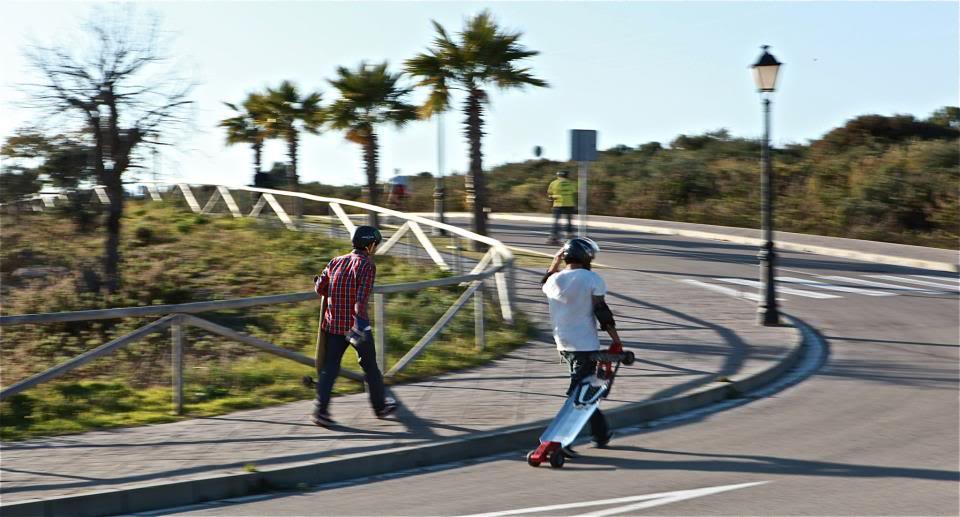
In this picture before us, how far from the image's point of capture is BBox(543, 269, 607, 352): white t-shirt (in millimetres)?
7801

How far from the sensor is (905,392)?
423 inches

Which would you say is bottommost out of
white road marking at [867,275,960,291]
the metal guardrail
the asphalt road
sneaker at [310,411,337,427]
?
the asphalt road

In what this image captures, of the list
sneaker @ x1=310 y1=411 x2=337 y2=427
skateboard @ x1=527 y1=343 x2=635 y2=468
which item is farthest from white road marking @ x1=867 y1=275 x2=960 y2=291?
sneaker @ x1=310 y1=411 x2=337 y2=427

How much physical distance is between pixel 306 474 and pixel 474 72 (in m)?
18.7

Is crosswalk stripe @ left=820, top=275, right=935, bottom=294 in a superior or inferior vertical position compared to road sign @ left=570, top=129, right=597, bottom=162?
inferior

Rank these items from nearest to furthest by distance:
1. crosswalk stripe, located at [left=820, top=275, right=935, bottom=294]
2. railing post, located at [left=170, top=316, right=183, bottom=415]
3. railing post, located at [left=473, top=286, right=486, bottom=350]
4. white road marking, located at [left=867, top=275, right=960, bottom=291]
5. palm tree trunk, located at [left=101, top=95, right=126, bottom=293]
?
railing post, located at [left=170, top=316, right=183, bottom=415], railing post, located at [left=473, top=286, right=486, bottom=350], crosswalk stripe, located at [left=820, top=275, right=935, bottom=294], white road marking, located at [left=867, top=275, right=960, bottom=291], palm tree trunk, located at [left=101, top=95, right=126, bottom=293]

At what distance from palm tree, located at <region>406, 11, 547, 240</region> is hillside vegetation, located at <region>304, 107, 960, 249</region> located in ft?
39.7

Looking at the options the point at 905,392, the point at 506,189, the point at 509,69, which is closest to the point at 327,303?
the point at 905,392

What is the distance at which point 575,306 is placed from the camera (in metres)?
7.86

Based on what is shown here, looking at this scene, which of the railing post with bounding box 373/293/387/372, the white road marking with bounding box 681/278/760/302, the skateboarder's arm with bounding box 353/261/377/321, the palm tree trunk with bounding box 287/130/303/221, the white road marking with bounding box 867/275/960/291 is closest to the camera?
the skateboarder's arm with bounding box 353/261/377/321

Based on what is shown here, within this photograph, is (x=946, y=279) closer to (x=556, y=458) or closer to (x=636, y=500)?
(x=556, y=458)

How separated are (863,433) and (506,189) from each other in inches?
1645

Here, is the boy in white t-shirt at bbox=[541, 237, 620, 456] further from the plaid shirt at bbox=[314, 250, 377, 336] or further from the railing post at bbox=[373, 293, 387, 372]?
the railing post at bbox=[373, 293, 387, 372]

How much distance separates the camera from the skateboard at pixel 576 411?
303 inches
